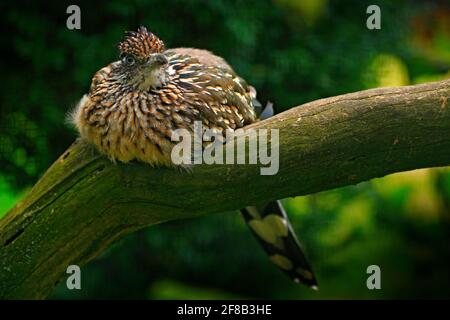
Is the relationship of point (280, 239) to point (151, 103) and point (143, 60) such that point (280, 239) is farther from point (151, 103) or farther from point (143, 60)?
point (143, 60)

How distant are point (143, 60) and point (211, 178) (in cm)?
46

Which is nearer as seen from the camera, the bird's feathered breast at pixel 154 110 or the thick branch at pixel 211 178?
the thick branch at pixel 211 178

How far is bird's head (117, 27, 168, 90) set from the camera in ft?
8.37

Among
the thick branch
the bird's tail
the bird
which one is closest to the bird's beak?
the bird

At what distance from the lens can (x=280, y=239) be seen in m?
3.19

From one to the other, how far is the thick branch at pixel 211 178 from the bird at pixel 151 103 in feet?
0.27

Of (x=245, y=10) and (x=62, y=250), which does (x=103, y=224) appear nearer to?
(x=62, y=250)

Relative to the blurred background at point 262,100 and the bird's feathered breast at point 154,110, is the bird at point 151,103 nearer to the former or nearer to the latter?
the bird's feathered breast at point 154,110

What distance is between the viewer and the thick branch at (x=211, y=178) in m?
2.39

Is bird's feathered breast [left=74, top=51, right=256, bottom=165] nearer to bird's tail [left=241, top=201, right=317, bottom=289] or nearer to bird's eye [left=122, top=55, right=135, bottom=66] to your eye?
bird's eye [left=122, top=55, right=135, bottom=66]

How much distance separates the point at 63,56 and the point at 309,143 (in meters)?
1.89

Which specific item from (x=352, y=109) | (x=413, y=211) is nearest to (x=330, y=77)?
(x=413, y=211)

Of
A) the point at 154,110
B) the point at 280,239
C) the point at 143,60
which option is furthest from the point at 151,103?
the point at 280,239

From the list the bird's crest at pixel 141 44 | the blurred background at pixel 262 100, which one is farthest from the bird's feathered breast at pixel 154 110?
the blurred background at pixel 262 100
